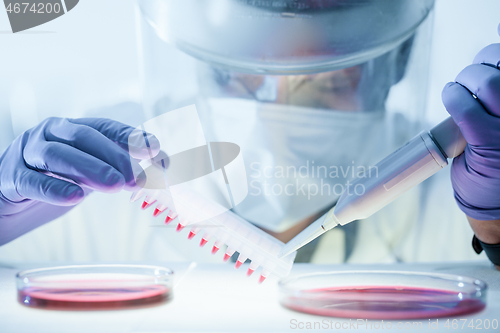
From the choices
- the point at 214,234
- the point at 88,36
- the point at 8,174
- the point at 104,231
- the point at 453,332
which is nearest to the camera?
the point at 453,332

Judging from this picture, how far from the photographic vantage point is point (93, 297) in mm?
446

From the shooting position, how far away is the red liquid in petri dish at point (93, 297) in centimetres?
43

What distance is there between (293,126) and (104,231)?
0.61 metres

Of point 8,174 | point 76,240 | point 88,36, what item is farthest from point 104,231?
point 88,36

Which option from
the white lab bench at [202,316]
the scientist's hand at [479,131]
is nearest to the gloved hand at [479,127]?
the scientist's hand at [479,131]

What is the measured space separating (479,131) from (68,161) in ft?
2.02

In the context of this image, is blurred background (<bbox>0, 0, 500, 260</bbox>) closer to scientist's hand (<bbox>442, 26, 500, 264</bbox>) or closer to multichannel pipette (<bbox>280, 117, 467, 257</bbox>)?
scientist's hand (<bbox>442, 26, 500, 264</bbox>)

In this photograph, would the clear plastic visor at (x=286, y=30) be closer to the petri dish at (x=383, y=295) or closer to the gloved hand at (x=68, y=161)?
the gloved hand at (x=68, y=161)

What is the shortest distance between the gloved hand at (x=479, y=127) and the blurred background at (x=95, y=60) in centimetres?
31

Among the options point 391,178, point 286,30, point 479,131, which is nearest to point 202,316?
point 391,178

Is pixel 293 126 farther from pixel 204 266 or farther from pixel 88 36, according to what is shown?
pixel 88 36

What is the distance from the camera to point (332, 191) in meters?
0.97

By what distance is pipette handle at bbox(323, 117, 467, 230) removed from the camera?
18.7 inches

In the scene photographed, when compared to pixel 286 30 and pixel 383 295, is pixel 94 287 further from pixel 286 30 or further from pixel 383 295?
pixel 286 30
